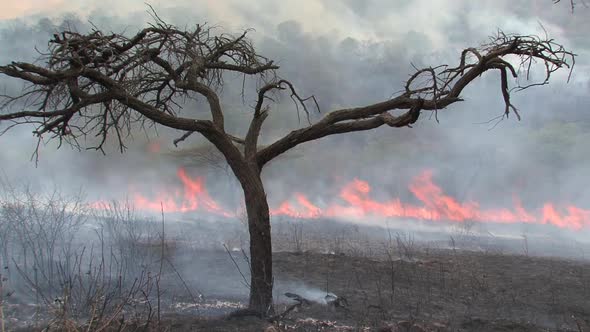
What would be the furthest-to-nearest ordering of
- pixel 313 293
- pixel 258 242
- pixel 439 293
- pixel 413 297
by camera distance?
pixel 439 293 < pixel 413 297 < pixel 313 293 < pixel 258 242

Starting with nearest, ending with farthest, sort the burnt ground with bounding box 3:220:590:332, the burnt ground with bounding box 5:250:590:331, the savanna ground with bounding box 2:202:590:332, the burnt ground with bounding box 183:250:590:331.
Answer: the savanna ground with bounding box 2:202:590:332 < the burnt ground with bounding box 3:220:590:332 < the burnt ground with bounding box 5:250:590:331 < the burnt ground with bounding box 183:250:590:331

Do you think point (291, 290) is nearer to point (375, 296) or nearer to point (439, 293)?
point (375, 296)

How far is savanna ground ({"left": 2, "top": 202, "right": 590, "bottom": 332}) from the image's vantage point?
22.8ft

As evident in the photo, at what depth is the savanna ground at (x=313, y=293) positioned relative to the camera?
696 cm

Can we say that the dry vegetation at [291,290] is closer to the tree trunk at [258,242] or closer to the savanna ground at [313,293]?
the savanna ground at [313,293]

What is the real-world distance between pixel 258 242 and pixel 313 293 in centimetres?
211

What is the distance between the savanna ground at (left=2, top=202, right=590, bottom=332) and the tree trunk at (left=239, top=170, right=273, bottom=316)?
1.22ft

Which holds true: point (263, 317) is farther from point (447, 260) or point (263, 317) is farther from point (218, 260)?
point (447, 260)

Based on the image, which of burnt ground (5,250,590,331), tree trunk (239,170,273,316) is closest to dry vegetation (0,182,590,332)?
burnt ground (5,250,590,331)

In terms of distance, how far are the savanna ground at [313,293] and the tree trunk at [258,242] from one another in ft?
1.22

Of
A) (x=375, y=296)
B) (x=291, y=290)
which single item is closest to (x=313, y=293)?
(x=291, y=290)

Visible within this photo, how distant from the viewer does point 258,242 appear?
8.02 m

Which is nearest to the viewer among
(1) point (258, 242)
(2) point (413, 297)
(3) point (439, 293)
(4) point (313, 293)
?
(1) point (258, 242)

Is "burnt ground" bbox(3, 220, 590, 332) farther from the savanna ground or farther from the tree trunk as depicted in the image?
the tree trunk
